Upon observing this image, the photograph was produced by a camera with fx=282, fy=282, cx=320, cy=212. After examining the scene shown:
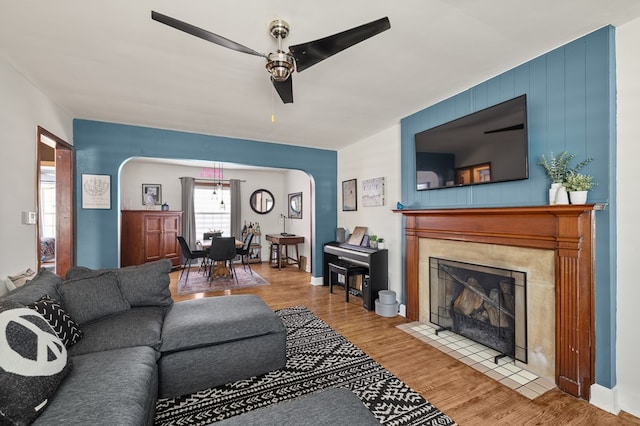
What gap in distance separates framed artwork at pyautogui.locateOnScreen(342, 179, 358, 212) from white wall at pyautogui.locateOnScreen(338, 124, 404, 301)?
7cm

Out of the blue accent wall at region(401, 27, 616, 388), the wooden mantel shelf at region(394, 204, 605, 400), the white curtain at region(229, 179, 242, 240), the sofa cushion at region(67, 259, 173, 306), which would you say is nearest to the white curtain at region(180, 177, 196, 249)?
the white curtain at region(229, 179, 242, 240)

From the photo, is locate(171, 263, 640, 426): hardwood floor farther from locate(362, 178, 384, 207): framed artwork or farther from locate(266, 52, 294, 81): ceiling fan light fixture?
locate(266, 52, 294, 81): ceiling fan light fixture

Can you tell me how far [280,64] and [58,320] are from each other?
6.77 ft

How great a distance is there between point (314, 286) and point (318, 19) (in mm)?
4169

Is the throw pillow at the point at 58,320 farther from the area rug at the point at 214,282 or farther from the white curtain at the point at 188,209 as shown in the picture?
the white curtain at the point at 188,209

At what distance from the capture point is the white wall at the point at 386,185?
3.89 meters

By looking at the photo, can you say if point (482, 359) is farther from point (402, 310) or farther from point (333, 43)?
point (333, 43)

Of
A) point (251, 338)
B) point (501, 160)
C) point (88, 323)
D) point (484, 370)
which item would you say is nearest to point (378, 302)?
point (484, 370)

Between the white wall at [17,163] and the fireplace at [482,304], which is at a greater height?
the white wall at [17,163]

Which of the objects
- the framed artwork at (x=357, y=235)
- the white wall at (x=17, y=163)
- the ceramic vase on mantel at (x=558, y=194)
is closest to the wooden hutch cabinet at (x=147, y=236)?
the white wall at (x=17, y=163)

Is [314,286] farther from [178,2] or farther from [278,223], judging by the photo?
[178,2]

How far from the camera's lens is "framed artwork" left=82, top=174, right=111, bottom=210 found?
3.60 meters

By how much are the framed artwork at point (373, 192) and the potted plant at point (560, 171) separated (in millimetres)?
2170

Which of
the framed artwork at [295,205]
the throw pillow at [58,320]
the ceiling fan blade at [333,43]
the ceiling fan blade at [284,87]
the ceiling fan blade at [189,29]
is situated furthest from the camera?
the framed artwork at [295,205]
